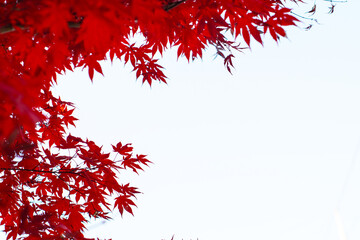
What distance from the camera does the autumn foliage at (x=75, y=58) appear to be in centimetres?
108

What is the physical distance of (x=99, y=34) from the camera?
1036 millimetres

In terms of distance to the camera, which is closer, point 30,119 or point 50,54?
point 30,119

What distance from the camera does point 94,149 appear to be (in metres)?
1.94

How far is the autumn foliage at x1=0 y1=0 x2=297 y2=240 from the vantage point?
1.08 m

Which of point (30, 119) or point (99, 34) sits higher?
point (99, 34)

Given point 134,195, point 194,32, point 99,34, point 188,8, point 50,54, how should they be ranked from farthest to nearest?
1. point 134,195
2. point 194,32
3. point 188,8
4. point 50,54
5. point 99,34

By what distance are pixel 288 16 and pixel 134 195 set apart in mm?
1217

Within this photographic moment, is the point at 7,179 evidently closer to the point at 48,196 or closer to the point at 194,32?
the point at 48,196

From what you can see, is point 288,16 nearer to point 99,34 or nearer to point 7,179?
point 99,34

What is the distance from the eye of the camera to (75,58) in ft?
5.31

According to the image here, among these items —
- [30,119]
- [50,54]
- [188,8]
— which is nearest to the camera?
[30,119]

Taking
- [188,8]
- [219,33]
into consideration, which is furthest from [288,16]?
[188,8]

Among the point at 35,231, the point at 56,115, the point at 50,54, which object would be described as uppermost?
the point at 56,115

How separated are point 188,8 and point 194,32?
5.9 inches
